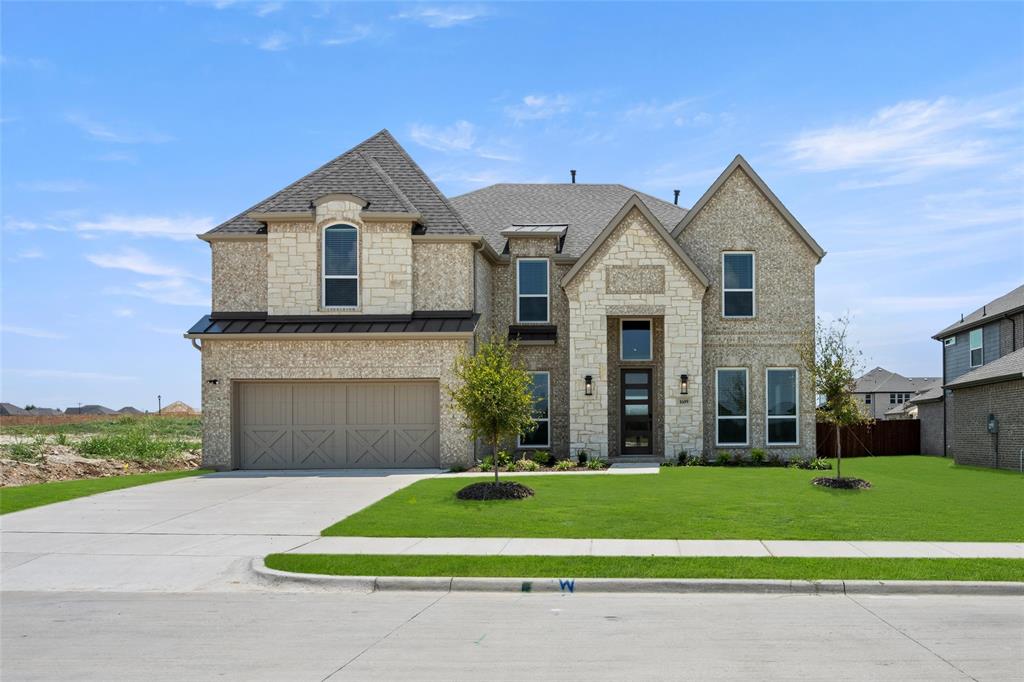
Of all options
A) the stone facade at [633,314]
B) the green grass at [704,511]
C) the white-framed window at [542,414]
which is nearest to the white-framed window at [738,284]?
the stone facade at [633,314]

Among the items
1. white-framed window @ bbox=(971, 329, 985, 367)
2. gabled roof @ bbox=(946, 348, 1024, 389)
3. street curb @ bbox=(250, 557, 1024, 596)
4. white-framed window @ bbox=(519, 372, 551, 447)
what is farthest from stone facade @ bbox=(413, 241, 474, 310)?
white-framed window @ bbox=(971, 329, 985, 367)

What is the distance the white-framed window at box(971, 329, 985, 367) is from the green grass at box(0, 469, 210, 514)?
99.2 feet

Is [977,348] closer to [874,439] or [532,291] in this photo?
[874,439]

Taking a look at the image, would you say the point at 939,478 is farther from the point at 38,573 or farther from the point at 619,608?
the point at 38,573

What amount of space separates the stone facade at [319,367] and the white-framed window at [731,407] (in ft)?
24.6

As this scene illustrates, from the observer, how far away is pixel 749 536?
13.6 meters

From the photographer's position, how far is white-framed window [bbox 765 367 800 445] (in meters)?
26.1

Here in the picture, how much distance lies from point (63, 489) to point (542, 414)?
13.0 meters

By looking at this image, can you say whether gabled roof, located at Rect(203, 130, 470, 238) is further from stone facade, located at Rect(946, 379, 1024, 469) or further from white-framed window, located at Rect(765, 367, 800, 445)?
stone facade, located at Rect(946, 379, 1024, 469)

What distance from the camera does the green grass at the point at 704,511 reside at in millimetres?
13883

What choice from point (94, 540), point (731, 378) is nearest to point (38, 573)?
point (94, 540)

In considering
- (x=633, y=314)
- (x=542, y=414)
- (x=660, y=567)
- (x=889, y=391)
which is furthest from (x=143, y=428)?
(x=889, y=391)

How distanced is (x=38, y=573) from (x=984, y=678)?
1117cm

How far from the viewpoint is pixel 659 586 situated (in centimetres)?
1055
